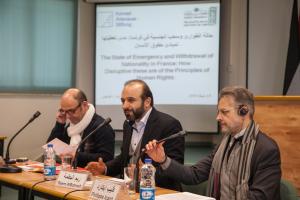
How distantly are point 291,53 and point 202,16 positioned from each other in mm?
1148

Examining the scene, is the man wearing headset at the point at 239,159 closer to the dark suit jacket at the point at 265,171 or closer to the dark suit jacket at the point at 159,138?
the dark suit jacket at the point at 265,171

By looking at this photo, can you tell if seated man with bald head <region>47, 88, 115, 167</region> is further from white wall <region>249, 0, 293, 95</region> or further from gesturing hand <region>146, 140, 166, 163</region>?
white wall <region>249, 0, 293, 95</region>

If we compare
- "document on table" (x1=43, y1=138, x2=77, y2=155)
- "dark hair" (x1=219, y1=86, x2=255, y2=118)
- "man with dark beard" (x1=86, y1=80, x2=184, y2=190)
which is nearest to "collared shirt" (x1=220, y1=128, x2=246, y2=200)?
"dark hair" (x1=219, y1=86, x2=255, y2=118)

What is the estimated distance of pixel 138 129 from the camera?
327 centimetres

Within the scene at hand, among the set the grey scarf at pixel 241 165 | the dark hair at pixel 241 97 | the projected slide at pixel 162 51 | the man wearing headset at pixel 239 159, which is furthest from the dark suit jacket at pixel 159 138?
the projected slide at pixel 162 51

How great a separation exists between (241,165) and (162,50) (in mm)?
3461

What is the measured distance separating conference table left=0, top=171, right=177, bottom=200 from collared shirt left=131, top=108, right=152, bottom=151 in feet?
2.23

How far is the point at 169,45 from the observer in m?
5.70

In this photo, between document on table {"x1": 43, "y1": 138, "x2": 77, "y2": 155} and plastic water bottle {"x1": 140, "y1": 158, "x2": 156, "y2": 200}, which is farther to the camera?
document on table {"x1": 43, "y1": 138, "x2": 77, "y2": 155}

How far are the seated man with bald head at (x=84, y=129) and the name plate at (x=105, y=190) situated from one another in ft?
4.08

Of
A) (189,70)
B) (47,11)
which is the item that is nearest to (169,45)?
(189,70)

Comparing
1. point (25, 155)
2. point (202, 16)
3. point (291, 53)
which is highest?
point (202, 16)

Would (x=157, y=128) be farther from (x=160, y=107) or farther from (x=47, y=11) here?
(x=47, y=11)

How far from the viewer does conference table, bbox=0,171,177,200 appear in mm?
2439
